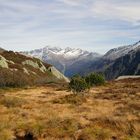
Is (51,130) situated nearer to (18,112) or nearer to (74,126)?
(74,126)

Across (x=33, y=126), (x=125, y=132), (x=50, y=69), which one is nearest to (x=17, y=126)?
(x=33, y=126)

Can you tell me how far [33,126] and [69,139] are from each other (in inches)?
159

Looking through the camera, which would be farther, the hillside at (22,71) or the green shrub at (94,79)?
the hillside at (22,71)

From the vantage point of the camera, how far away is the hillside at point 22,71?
9275 cm

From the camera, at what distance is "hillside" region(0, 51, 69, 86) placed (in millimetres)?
92750

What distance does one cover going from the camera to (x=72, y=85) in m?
59.4

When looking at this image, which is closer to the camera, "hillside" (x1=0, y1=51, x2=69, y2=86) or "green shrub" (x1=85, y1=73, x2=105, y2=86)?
"green shrub" (x1=85, y1=73, x2=105, y2=86)

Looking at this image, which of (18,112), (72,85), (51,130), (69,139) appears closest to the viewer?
(69,139)

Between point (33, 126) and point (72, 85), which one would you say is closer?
point (33, 126)

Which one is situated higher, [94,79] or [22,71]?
[22,71]

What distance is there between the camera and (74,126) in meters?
24.4

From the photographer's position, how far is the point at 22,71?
367 feet

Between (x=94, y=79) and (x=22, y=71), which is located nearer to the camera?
(x=94, y=79)

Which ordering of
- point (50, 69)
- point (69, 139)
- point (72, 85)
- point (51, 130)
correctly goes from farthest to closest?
point (50, 69), point (72, 85), point (51, 130), point (69, 139)
